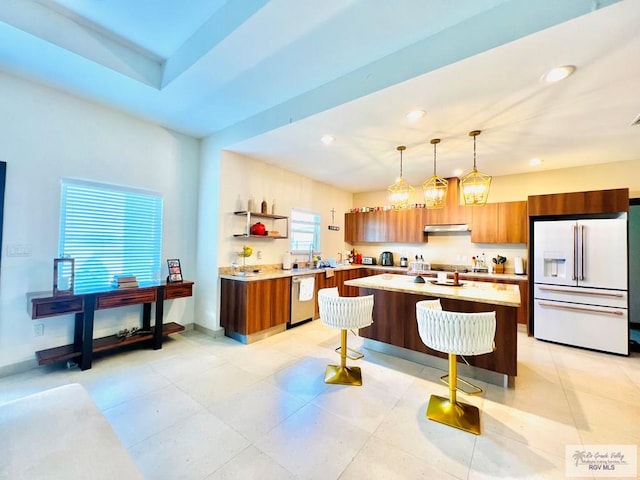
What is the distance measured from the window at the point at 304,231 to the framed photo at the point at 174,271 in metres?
2.03

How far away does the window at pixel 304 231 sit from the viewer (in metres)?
5.18

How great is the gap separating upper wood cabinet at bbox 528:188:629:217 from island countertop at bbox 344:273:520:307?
5.55 feet

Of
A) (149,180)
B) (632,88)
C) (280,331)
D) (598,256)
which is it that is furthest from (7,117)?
(598,256)

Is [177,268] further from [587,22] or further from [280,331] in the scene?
[587,22]

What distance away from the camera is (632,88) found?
7.25 ft

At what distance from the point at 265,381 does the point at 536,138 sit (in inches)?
166

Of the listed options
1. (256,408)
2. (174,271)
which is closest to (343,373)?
(256,408)

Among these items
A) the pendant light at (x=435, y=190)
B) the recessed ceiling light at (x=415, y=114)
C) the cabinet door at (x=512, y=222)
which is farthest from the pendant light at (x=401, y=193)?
the cabinet door at (x=512, y=222)

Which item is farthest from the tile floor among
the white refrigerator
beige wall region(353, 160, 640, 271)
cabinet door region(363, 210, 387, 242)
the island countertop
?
cabinet door region(363, 210, 387, 242)

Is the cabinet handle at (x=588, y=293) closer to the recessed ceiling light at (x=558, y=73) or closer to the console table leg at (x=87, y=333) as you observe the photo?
the recessed ceiling light at (x=558, y=73)

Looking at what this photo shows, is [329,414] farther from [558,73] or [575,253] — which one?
[575,253]

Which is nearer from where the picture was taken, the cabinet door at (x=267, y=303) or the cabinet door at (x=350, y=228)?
the cabinet door at (x=267, y=303)

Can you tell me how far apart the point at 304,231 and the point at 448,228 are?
2.86 metres

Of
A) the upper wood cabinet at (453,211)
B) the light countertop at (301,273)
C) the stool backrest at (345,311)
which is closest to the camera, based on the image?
the stool backrest at (345,311)
